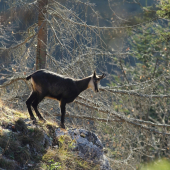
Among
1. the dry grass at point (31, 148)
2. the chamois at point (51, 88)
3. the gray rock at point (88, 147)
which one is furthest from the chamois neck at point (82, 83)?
the dry grass at point (31, 148)

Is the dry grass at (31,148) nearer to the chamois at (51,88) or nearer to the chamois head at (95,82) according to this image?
the chamois at (51,88)

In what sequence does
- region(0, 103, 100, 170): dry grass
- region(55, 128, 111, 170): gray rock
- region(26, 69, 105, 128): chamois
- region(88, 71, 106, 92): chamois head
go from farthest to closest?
region(88, 71, 106, 92): chamois head < region(26, 69, 105, 128): chamois < region(55, 128, 111, 170): gray rock < region(0, 103, 100, 170): dry grass

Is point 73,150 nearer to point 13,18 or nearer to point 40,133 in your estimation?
point 40,133

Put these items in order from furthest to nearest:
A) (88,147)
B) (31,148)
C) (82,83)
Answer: (82,83) < (88,147) < (31,148)

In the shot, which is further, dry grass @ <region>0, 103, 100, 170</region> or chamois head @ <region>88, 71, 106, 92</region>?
chamois head @ <region>88, 71, 106, 92</region>

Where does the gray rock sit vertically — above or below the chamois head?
below

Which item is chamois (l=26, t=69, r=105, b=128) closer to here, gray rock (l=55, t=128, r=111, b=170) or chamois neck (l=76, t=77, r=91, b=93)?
chamois neck (l=76, t=77, r=91, b=93)

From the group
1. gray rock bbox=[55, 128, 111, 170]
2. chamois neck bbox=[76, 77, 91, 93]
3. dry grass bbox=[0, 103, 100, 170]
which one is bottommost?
gray rock bbox=[55, 128, 111, 170]

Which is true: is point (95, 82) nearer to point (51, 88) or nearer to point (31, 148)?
point (51, 88)

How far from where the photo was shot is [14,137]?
488 cm

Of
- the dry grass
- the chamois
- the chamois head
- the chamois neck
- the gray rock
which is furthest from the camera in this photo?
the chamois head

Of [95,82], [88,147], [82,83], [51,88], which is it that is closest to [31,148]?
[88,147]

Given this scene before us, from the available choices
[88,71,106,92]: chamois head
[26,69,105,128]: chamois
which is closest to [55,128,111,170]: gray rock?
[26,69,105,128]: chamois

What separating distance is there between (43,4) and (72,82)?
3.97 meters
